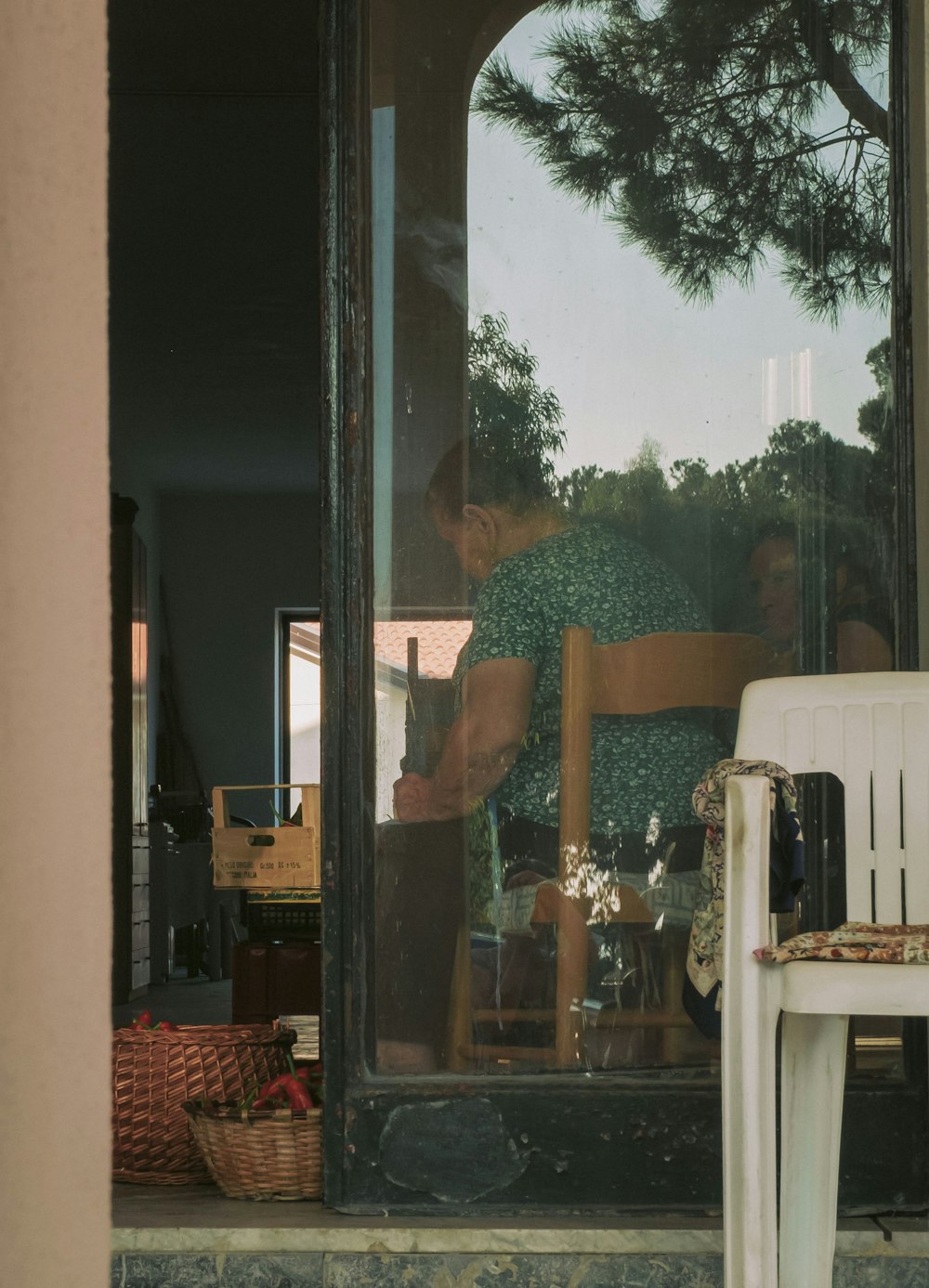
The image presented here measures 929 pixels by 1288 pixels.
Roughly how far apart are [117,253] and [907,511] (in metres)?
5.13

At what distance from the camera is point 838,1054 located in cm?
181

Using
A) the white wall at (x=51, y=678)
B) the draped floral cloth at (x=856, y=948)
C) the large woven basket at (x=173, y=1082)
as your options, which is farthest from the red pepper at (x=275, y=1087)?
the white wall at (x=51, y=678)

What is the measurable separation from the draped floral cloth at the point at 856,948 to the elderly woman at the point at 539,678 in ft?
2.15

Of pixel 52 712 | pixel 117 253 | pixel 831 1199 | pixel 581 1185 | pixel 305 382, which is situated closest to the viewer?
pixel 52 712

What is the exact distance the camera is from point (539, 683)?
2.35 m

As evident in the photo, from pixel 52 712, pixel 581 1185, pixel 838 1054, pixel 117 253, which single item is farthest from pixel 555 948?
pixel 117 253

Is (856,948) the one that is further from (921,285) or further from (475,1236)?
(921,285)

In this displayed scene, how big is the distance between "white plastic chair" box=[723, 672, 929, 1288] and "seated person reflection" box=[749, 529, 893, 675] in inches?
15.7

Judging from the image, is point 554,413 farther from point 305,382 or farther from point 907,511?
point 305,382

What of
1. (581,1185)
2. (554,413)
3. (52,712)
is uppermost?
(554,413)

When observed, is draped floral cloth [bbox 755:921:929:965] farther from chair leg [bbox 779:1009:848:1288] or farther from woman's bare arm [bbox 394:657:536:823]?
woman's bare arm [bbox 394:657:536:823]

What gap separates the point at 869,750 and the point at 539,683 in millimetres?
577

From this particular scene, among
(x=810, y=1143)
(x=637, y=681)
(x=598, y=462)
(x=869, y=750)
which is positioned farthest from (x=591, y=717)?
(x=810, y=1143)

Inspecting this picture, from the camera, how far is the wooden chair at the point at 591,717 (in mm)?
2291
